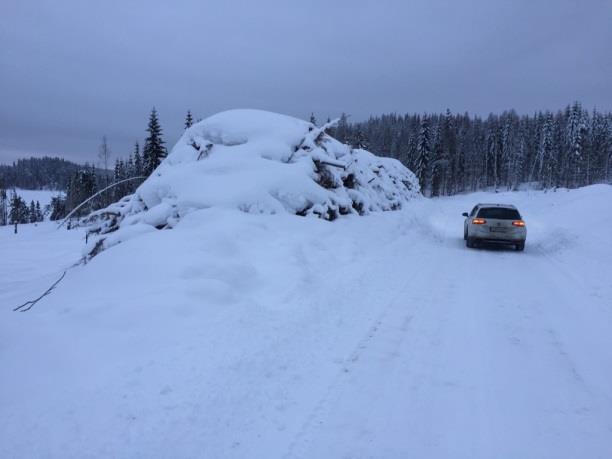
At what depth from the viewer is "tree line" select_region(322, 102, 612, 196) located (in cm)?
7088

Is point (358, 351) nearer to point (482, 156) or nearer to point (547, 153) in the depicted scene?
point (547, 153)

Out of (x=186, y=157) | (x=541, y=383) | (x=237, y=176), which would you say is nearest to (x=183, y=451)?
(x=541, y=383)

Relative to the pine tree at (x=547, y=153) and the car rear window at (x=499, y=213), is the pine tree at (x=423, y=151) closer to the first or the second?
the pine tree at (x=547, y=153)

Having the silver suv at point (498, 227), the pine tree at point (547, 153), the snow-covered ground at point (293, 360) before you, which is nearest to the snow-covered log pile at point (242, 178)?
the snow-covered ground at point (293, 360)

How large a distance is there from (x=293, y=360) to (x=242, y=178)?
743cm

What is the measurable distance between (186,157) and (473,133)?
103 metres

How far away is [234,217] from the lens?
30.4ft

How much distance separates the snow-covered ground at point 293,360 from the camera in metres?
3.12

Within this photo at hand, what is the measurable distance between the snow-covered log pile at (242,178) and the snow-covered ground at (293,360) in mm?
2187

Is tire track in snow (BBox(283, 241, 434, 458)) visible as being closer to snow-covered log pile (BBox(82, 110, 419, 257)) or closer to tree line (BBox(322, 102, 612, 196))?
snow-covered log pile (BBox(82, 110, 419, 257))

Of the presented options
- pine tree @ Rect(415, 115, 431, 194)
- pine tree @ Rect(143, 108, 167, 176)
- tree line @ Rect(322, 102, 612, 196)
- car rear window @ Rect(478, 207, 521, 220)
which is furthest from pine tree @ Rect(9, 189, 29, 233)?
car rear window @ Rect(478, 207, 521, 220)

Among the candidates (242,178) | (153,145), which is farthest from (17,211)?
(242,178)

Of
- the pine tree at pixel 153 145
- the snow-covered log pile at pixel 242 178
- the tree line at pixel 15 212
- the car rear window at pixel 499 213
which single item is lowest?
the tree line at pixel 15 212

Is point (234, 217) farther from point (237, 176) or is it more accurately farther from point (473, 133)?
point (473, 133)
